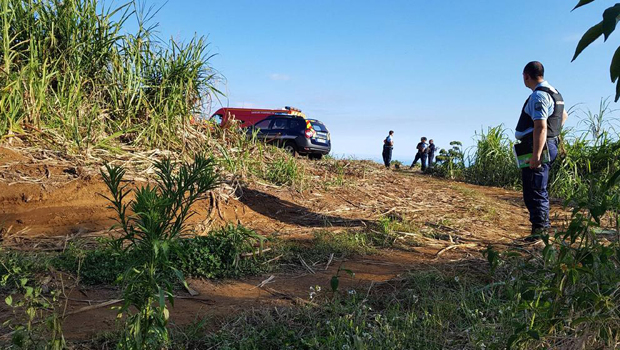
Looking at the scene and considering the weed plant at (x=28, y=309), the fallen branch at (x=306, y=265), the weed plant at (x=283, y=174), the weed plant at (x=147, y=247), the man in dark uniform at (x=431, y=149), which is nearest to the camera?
the weed plant at (x=147, y=247)

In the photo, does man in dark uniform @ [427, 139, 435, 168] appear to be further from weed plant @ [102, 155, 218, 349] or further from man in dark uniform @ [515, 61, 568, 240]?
weed plant @ [102, 155, 218, 349]

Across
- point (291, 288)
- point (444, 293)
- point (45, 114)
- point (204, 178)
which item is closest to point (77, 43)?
point (45, 114)

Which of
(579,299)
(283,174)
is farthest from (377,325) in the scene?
(283,174)

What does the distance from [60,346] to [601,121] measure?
9.50m

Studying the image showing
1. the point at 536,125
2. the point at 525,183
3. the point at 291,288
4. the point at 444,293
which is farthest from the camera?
the point at 525,183

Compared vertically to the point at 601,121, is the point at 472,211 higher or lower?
lower

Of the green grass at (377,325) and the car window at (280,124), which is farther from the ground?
the car window at (280,124)

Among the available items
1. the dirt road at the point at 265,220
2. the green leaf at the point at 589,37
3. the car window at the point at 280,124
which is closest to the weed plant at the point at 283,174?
the dirt road at the point at 265,220

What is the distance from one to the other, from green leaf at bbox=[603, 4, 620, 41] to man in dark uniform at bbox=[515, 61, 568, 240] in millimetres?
3753

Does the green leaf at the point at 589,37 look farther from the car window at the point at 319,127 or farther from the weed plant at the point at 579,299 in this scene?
the car window at the point at 319,127

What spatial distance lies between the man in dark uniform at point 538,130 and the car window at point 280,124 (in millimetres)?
10240

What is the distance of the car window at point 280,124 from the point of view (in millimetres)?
14414

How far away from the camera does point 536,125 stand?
4398 mm

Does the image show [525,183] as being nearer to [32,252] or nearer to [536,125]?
[536,125]
